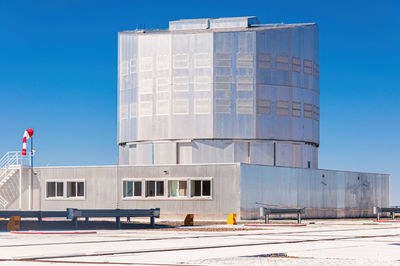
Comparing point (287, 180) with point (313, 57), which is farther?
point (313, 57)

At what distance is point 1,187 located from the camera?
180 feet

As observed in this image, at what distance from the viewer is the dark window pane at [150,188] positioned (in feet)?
167

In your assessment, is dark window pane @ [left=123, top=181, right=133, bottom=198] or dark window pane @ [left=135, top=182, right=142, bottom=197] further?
dark window pane @ [left=123, top=181, right=133, bottom=198]

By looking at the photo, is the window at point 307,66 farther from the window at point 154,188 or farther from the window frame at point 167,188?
the window at point 154,188

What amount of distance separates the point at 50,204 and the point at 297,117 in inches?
818

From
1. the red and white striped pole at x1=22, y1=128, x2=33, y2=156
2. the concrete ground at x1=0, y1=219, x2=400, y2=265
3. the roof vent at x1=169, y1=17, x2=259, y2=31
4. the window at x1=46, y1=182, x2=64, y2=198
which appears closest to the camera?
the concrete ground at x1=0, y1=219, x2=400, y2=265

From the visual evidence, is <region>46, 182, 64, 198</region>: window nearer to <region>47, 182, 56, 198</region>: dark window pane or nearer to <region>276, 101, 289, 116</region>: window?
<region>47, 182, 56, 198</region>: dark window pane

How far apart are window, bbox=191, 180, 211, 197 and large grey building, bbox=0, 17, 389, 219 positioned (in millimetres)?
2552

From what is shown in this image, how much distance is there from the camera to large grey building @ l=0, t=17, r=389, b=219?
52.8 m

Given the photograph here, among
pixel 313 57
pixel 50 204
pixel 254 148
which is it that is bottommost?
pixel 50 204

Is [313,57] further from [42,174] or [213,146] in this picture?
[42,174]

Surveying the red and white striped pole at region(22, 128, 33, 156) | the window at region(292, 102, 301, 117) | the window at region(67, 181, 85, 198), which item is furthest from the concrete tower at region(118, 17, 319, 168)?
the red and white striped pole at region(22, 128, 33, 156)

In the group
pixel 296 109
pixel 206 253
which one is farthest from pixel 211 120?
pixel 206 253

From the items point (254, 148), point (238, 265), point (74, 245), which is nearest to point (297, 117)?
point (254, 148)
